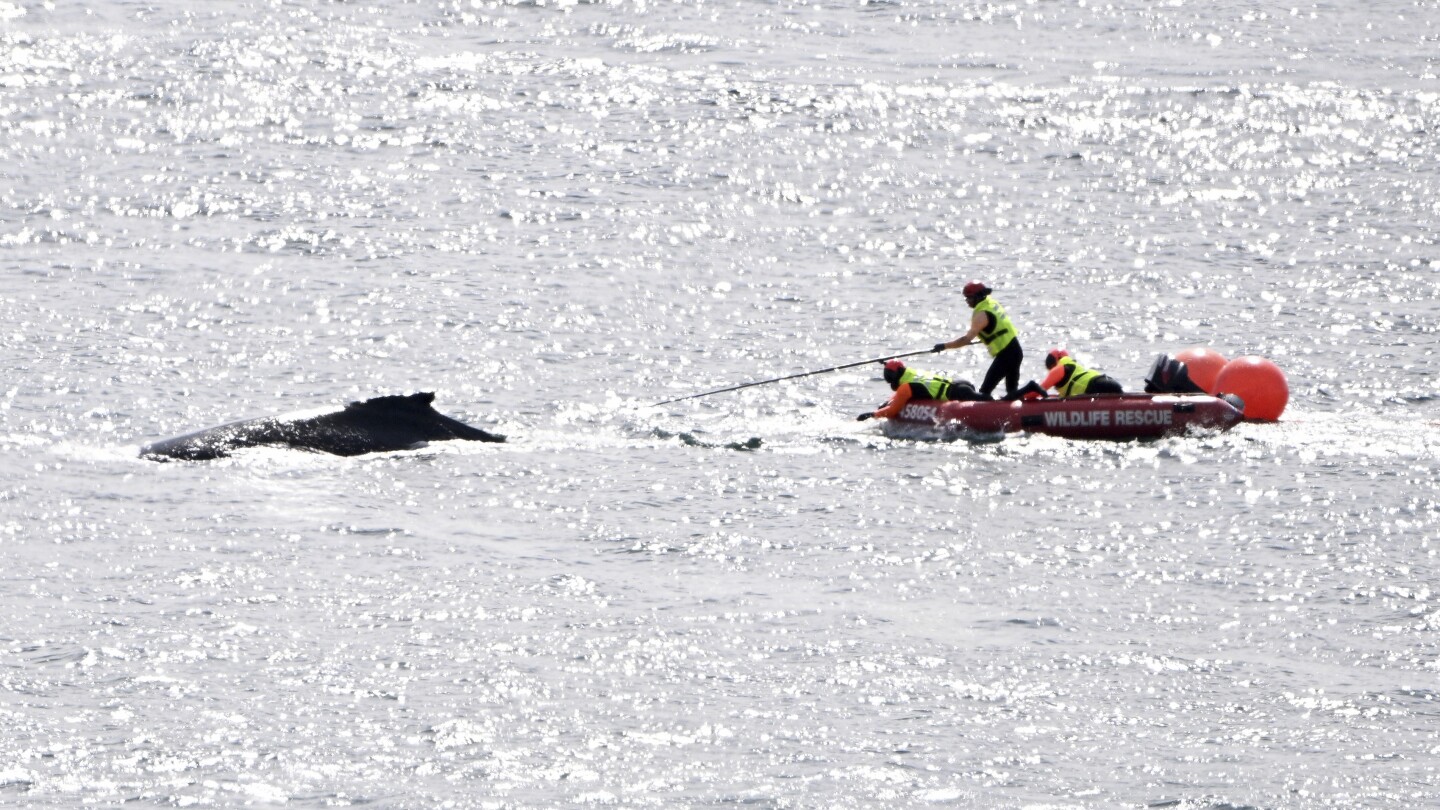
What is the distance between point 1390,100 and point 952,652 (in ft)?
121

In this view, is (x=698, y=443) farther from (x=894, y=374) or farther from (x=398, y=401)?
(x=398, y=401)

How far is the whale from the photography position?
2039cm

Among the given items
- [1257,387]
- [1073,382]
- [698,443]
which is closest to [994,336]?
[1073,382]

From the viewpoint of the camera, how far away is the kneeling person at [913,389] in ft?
75.7

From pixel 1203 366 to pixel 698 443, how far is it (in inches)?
246

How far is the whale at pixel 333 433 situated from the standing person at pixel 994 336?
6627 mm

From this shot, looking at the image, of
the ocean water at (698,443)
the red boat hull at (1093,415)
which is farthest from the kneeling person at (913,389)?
the ocean water at (698,443)

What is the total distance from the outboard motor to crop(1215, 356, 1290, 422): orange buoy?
38 centimetres

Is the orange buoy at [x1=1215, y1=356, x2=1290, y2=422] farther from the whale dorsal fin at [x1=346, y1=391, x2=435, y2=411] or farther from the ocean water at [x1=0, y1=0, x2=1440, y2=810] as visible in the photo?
the whale dorsal fin at [x1=346, y1=391, x2=435, y2=411]

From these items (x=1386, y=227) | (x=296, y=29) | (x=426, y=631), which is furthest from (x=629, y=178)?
(x=426, y=631)

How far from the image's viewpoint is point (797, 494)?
19938mm

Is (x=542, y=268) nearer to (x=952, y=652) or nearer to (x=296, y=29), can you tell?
(x=952, y=652)

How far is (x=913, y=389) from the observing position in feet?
75.8

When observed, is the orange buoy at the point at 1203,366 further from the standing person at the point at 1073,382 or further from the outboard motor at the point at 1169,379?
the standing person at the point at 1073,382
